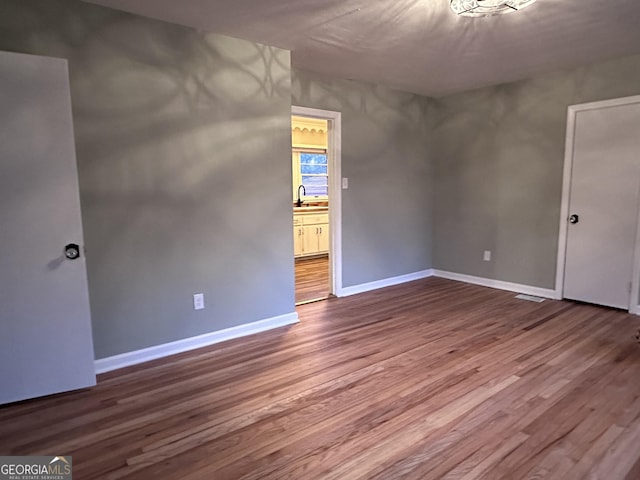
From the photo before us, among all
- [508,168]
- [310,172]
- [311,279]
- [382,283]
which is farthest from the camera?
[310,172]

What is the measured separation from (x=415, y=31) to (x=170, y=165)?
2.09 metres

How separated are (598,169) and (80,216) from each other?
15.1 feet

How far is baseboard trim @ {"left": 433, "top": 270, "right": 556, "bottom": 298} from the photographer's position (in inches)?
173

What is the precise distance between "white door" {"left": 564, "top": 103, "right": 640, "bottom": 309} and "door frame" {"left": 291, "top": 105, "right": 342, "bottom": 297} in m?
2.47

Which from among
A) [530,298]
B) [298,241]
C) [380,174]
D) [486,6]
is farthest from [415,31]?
[298,241]

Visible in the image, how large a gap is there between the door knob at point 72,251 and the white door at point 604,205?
14.9 feet

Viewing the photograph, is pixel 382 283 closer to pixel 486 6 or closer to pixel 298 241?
pixel 298 241

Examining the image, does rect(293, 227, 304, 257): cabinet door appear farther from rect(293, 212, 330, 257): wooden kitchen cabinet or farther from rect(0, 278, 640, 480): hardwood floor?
rect(0, 278, 640, 480): hardwood floor

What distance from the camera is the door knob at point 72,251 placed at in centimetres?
237

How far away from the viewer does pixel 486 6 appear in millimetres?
2328

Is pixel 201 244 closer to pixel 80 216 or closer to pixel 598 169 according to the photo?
pixel 80 216

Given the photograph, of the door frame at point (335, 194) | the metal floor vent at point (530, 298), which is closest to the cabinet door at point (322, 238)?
the door frame at point (335, 194)

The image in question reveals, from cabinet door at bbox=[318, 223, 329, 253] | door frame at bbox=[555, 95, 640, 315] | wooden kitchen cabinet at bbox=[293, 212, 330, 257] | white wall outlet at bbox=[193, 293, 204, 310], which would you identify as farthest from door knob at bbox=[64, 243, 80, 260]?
cabinet door at bbox=[318, 223, 329, 253]

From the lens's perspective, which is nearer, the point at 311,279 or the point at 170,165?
the point at 170,165
